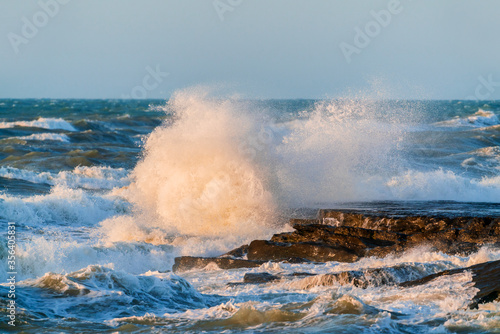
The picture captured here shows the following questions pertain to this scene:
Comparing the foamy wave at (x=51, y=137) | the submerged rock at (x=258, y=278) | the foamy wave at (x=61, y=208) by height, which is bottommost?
the submerged rock at (x=258, y=278)

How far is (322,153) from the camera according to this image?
14.8 m

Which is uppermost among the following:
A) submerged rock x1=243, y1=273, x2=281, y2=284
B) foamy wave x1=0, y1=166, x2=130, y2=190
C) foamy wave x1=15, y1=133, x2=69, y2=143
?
foamy wave x1=15, y1=133, x2=69, y2=143

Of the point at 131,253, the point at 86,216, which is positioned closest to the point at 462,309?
the point at 131,253

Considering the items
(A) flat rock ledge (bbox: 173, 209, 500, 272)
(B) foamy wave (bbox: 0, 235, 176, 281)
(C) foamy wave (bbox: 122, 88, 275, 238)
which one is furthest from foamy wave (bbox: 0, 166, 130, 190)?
(A) flat rock ledge (bbox: 173, 209, 500, 272)

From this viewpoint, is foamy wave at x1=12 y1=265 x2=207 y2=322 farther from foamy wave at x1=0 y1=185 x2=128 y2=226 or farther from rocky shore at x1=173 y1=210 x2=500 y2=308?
foamy wave at x1=0 y1=185 x2=128 y2=226

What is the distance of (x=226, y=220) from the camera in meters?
12.9

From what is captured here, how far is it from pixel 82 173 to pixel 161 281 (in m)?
16.9

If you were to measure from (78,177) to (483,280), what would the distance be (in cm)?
1808

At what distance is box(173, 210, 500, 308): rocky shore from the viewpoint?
28.7ft

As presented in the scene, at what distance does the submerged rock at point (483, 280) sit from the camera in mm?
6035

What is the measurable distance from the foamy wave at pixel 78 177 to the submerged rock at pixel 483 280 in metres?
16.0

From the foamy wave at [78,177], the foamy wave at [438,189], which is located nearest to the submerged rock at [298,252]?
the foamy wave at [438,189]

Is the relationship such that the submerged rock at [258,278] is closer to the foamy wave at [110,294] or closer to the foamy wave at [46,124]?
the foamy wave at [110,294]

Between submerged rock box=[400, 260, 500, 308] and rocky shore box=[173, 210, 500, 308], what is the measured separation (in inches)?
14.9
